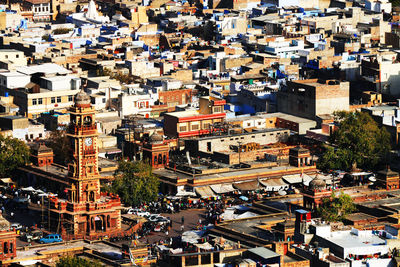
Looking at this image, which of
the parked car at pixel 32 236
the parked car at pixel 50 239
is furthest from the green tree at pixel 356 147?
the parked car at pixel 50 239

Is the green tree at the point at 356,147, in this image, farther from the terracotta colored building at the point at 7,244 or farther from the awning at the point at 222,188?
the terracotta colored building at the point at 7,244

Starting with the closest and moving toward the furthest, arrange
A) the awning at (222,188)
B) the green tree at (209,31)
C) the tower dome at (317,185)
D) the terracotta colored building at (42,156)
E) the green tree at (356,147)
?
the tower dome at (317,185) → the awning at (222,188) → the terracotta colored building at (42,156) → the green tree at (356,147) → the green tree at (209,31)

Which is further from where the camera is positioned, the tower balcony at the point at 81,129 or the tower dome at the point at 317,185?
the tower balcony at the point at 81,129

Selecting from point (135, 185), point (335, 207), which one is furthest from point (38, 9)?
point (335, 207)

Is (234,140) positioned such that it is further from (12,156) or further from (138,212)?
(138,212)

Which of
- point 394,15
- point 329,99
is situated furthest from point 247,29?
point 329,99

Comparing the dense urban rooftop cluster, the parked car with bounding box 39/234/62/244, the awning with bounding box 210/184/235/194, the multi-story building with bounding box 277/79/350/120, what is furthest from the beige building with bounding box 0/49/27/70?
the parked car with bounding box 39/234/62/244

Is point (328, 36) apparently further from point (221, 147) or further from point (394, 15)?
point (221, 147)
